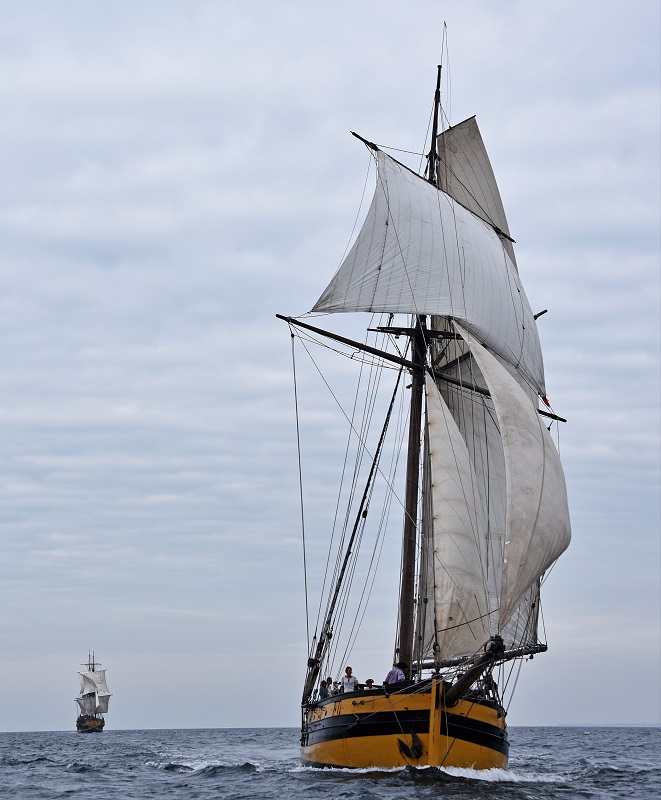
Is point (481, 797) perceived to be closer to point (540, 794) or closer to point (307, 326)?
point (540, 794)

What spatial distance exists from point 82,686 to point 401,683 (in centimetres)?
12495

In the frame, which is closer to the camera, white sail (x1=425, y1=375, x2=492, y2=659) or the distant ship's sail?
the distant ship's sail

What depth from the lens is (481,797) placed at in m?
22.9

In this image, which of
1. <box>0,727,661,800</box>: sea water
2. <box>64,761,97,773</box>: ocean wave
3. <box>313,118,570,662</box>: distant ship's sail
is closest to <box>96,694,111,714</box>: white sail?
<box>64,761,97,773</box>: ocean wave

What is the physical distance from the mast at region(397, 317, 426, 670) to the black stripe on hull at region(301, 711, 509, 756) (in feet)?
10.4

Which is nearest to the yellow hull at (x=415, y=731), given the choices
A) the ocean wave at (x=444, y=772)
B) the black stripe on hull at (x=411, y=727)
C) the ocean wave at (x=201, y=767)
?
the black stripe on hull at (x=411, y=727)

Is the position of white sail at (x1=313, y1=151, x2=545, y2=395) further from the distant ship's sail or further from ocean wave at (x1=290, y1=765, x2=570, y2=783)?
ocean wave at (x1=290, y1=765, x2=570, y2=783)

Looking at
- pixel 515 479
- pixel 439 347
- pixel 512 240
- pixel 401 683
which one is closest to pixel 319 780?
pixel 401 683

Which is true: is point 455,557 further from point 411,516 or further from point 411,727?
point 411,727

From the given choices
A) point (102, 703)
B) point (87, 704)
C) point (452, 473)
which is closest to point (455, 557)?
point (452, 473)

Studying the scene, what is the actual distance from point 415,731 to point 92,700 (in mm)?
123819

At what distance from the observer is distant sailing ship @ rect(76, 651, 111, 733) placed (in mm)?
138500

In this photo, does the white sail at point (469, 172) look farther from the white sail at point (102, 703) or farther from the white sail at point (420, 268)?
the white sail at point (102, 703)

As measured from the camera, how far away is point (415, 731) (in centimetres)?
2605
